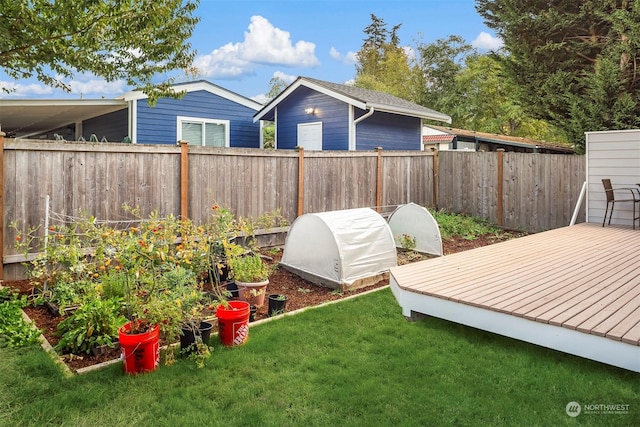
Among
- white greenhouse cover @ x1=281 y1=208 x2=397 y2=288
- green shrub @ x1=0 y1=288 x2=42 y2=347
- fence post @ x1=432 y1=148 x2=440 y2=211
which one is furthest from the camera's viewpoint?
fence post @ x1=432 y1=148 x2=440 y2=211

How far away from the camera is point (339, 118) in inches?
471

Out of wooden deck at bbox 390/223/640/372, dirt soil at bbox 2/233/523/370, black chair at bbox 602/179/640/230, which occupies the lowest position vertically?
dirt soil at bbox 2/233/523/370

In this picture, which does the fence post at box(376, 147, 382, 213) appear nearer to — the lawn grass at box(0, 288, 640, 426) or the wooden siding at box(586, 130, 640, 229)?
the wooden siding at box(586, 130, 640, 229)

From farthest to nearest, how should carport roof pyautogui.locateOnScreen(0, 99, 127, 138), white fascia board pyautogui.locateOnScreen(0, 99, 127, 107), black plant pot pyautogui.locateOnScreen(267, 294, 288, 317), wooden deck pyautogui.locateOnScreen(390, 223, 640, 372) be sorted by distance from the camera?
1. carport roof pyautogui.locateOnScreen(0, 99, 127, 138)
2. white fascia board pyautogui.locateOnScreen(0, 99, 127, 107)
3. black plant pot pyautogui.locateOnScreen(267, 294, 288, 317)
4. wooden deck pyautogui.locateOnScreen(390, 223, 640, 372)

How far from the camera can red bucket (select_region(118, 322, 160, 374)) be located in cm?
305

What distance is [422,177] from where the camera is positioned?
10.3 meters

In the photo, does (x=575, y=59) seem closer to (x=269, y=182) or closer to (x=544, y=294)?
(x=269, y=182)

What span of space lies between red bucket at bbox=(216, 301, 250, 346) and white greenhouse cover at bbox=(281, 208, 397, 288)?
6.10ft

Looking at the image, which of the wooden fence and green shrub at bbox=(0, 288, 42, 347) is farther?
the wooden fence

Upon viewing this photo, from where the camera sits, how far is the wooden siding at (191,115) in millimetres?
10922

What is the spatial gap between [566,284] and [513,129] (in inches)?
1121

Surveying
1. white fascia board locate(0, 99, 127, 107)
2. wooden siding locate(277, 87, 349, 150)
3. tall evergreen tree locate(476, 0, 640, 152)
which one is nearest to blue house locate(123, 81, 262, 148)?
white fascia board locate(0, 99, 127, 107)

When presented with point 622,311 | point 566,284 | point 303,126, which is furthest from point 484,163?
point 622,311

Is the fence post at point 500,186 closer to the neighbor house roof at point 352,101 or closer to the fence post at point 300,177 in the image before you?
the neighbor house roof at point 352,101
